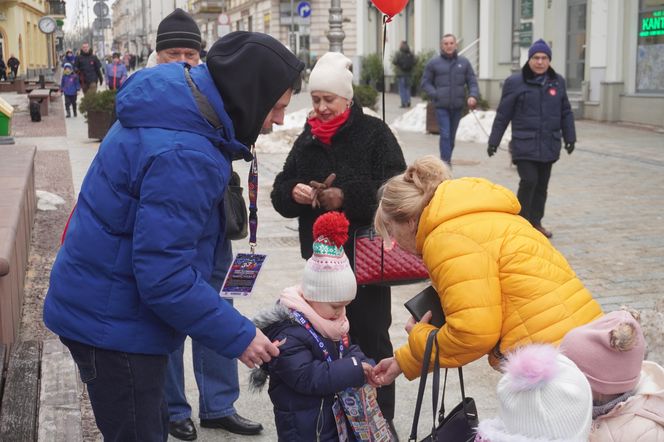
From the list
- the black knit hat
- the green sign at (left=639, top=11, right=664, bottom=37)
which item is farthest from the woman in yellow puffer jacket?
the green sign at (left=639, top=11, right=664, bottom=37)

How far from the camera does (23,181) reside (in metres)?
7.89

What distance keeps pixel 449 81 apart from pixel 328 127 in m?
9.93

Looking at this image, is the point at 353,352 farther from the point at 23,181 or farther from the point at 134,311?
the point at 23,181

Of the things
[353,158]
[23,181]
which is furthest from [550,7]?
[353,158]

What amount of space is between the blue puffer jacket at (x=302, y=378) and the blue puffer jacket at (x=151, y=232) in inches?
22.5

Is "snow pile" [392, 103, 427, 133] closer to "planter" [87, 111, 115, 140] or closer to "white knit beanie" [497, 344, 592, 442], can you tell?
"planter" [87, 111, 115, 140]

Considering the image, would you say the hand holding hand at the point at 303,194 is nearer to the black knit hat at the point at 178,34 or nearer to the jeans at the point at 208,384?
the jeans at the point at 208,384

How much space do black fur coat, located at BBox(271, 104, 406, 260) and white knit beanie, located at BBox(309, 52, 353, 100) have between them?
12 centimetres

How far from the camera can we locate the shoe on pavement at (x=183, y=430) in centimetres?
419

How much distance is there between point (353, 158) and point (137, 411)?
1.73 m

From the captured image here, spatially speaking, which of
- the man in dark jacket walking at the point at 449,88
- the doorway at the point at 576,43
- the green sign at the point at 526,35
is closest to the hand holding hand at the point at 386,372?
the man in dark jacket walking at the point at 449,88

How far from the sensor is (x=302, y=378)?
3178 millimetres

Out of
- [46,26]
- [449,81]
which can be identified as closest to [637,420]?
[449,81]

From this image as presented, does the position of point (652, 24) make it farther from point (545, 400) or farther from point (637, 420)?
point (545, 400)
